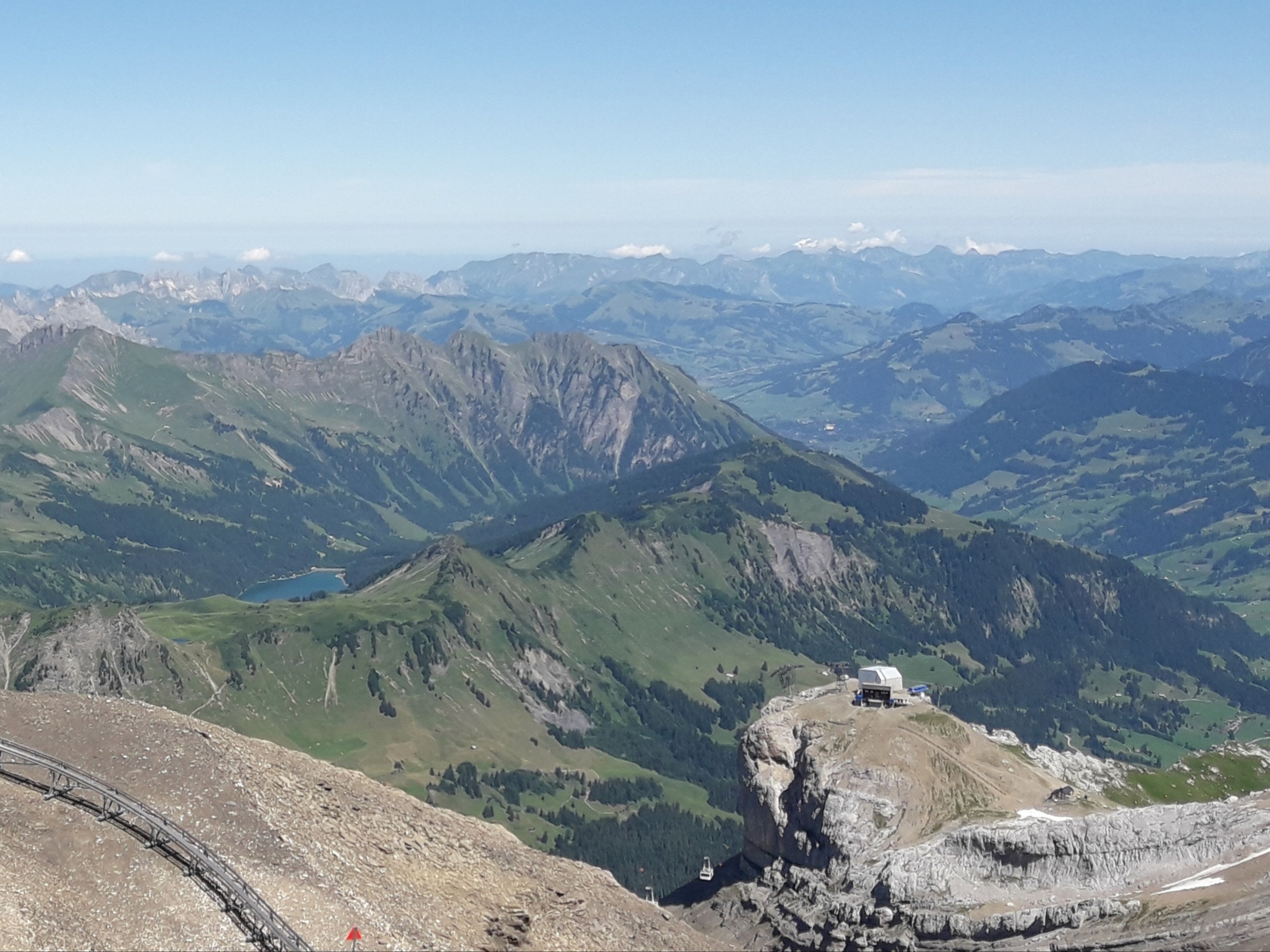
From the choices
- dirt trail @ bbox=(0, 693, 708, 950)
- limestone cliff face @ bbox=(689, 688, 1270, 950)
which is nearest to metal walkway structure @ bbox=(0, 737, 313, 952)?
dirt trail @ bbox=(0, 693, 708, 950)

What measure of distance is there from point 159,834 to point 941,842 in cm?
8981

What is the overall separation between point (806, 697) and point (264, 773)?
103898 mm

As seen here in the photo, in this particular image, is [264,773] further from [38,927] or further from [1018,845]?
[1018,845]

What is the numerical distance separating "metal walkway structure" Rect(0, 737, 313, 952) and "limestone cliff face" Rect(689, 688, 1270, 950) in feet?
258

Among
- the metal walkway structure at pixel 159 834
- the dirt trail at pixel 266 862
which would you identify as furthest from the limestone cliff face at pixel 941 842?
the metal walkway structure at pixel 159 834

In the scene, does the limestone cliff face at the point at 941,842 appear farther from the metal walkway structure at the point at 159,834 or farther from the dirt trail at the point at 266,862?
the metal walkway structure at the point at 159,834

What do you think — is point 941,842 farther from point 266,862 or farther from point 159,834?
point 159,834

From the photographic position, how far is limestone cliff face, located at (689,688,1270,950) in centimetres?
13512

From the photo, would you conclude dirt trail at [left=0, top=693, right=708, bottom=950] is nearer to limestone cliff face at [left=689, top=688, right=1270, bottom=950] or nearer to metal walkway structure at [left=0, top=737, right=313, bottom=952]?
metal walkway structure at [left=0, top=737, right=313, bottom=952]

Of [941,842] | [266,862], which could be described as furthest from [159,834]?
[941,842]

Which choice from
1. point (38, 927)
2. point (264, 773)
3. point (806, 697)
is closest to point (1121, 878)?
point (806, 697)

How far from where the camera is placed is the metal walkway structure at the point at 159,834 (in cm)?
8262

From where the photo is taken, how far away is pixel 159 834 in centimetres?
8812

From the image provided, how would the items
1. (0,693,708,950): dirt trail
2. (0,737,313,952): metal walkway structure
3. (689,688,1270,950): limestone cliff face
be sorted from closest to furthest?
(0,693,708,950): dirt trail, (0,737,313,952): metal walkway structure, (689,688,1270,950): limestone cliff face
